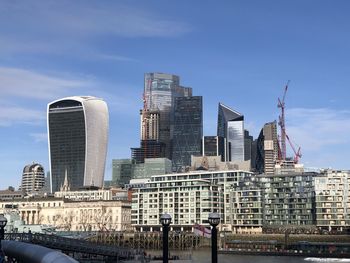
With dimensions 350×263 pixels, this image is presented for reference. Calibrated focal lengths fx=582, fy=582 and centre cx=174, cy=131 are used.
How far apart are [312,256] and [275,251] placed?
42.0ft

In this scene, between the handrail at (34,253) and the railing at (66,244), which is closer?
the handrail at (34,253)

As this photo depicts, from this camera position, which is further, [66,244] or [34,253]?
[66,244]

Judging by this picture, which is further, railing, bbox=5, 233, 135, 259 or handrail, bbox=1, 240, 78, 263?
railing, bbox=5, 233, 135, 259

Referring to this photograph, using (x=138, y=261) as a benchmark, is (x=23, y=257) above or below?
above

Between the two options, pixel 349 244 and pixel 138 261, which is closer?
pixel 138 261

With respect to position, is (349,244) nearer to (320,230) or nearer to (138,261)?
(320,230)

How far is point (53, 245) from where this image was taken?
94188 millimetres

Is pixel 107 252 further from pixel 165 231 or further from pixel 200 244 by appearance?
pixel 200 244

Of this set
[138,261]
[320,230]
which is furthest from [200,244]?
[138,261]

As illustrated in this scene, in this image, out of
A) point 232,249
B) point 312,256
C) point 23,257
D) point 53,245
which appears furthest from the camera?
point 232,249

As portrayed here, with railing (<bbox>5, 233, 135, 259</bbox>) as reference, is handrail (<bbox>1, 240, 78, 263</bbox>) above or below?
above

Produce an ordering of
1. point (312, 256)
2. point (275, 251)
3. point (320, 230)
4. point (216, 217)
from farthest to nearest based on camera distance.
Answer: point (320, 230)
point (275, 251)
point (312, 256)
point (216, 217)

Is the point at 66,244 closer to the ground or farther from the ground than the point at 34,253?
closer to the ground

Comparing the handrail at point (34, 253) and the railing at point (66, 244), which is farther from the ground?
the handrail at point (34, 253)
